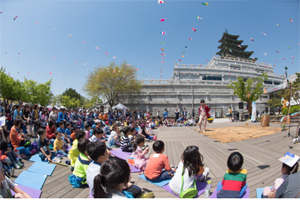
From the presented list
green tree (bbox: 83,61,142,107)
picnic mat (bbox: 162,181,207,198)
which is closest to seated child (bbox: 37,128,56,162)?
picnic mat (bbox: 162,181,207,198)

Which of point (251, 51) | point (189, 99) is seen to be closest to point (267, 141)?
point (189, 99)

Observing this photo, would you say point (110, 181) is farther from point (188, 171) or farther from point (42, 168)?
point (42, 168)

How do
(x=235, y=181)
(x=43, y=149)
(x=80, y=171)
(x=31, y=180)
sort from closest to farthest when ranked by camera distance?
(x=235, y=181) < (x=80, y=171) < (x=31, y=180) < (x=43, y=149)

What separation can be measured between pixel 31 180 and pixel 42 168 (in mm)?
634

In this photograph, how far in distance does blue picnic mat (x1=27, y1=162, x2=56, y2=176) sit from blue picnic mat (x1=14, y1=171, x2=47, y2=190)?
0.19 metres

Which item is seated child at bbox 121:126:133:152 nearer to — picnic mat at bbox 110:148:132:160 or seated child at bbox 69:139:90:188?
picnic mat at bbox 110:148:132:160

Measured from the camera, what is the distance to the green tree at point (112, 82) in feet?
67.0

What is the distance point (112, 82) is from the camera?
20703 millimetres

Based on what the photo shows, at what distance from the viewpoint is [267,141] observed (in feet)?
18.6

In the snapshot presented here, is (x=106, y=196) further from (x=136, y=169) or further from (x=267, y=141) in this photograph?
(x=267, y=141)

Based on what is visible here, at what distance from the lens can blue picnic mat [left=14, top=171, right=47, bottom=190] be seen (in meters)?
3.11

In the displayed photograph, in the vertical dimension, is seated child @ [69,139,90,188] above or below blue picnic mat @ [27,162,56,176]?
above

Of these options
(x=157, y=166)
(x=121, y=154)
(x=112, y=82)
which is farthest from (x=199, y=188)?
(x=112, y=82)

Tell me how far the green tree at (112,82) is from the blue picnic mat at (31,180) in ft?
57.2
